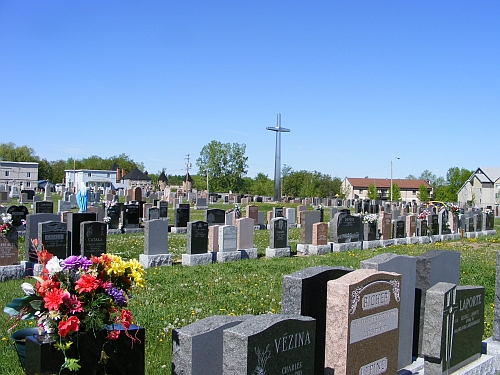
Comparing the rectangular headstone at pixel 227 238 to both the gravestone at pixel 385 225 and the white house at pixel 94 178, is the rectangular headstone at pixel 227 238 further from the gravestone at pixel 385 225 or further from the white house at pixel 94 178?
the white house at pixel 94 178

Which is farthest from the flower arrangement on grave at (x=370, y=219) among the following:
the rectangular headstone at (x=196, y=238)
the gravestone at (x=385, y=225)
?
the rectangular headstone at (x=196, y=238)

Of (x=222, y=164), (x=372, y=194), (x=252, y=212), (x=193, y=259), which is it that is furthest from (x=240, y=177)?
(x=193, y=259)

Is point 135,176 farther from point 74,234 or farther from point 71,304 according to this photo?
point 71,304

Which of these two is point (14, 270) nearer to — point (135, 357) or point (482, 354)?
point (135, 357)

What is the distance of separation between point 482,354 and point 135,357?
5.22m

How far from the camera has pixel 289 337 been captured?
4.52m

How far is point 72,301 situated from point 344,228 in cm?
1589

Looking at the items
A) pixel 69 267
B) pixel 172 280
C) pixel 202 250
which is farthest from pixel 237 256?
pixel 69 267

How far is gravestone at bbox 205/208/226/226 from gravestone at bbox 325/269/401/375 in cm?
1729

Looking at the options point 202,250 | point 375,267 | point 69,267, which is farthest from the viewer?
point 202,250

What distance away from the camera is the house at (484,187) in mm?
78750

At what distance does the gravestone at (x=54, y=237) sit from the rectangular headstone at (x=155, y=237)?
2.34 metres

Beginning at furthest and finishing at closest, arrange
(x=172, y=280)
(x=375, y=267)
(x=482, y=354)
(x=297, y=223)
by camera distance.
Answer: (x=297, y=223) → (x=172, y=280) → (x=482, y=354) → (x=375, y=267)

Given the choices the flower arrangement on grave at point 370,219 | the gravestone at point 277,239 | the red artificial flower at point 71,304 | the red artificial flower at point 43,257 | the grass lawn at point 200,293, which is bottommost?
the grass lawn at point 200,293
